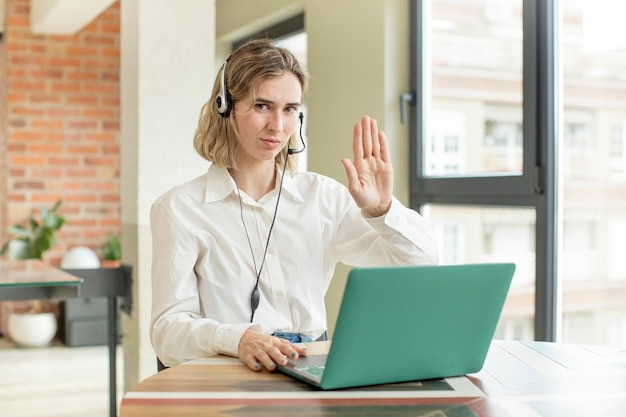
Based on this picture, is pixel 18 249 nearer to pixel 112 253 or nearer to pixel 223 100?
pixel 112 253

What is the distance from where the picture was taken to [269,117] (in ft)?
6.45

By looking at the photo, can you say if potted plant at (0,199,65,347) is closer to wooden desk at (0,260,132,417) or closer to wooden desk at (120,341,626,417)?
wooden desk at (0,260,132,417)

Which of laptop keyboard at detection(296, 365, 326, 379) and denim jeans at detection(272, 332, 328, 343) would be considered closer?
laptop keyboard at detection(296, 365, 326, 379)

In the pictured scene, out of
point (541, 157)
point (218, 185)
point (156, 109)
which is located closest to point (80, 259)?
point (156, 109)

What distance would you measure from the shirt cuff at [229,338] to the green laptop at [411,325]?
0.17m

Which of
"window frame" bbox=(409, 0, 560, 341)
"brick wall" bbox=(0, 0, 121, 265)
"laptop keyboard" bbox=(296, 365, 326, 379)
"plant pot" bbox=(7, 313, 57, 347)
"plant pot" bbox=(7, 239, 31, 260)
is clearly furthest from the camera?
"brick wall" bbox=(0, 0, 121, 265)

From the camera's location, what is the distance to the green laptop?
1326 millimetres

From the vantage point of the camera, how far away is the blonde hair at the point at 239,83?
1.99 metres

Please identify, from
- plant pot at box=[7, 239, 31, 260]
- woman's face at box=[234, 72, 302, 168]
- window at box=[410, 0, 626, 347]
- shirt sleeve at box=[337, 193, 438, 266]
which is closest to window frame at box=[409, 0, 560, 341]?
window at box=[410, 0, 626, 347]

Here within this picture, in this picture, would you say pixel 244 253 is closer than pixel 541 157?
Yes

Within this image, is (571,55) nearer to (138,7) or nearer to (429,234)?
(429,234)

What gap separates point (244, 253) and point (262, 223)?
104 mm

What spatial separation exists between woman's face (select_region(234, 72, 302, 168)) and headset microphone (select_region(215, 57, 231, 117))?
0.08ft

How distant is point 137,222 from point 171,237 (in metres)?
1.92
